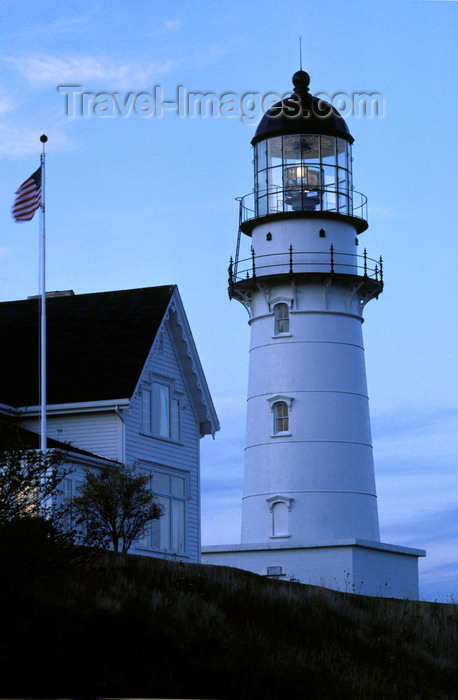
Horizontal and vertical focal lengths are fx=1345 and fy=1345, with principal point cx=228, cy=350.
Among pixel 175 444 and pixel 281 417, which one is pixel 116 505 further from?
pixel 281 417

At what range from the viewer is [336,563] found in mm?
38719

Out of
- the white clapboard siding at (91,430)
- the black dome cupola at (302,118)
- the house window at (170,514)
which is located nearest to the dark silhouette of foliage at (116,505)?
the white clapboard siding at (91,430)

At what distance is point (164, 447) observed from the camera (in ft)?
119

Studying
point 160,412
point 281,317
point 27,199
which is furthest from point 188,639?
point 281,317

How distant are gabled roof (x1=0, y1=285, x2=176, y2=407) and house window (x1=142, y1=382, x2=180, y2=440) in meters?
1.29

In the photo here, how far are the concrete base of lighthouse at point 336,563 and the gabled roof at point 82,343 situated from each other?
8098 mm

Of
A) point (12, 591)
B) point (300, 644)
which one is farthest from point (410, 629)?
point (12, 591)

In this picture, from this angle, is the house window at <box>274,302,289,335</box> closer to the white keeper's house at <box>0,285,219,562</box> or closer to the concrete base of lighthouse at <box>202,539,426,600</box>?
the white keeper's house at <box>0,285,219,562</box>

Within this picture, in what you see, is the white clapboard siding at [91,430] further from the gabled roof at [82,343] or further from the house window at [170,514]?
the house window at [170,514]

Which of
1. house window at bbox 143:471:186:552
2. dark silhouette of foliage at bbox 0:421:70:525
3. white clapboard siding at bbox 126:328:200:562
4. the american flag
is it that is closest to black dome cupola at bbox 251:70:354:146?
white clapboard siding at bbox 126:328:200:562

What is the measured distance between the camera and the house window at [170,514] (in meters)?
35.4

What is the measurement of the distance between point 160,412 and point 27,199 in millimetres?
8325

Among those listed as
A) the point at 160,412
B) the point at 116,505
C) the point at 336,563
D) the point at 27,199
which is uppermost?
the point at 27,199

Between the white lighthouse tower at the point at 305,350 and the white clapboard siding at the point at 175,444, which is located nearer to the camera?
the white clapboard siding at the point at 175,444
